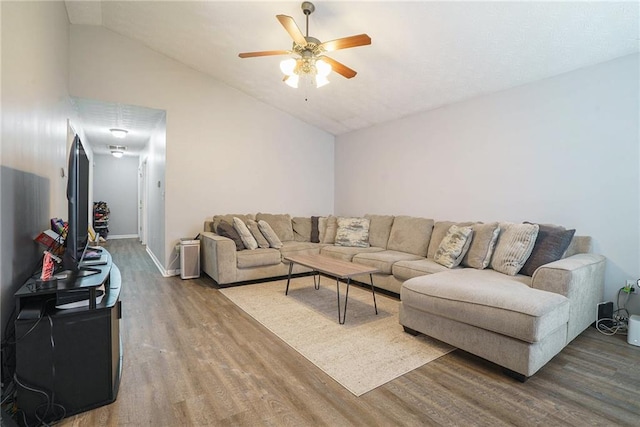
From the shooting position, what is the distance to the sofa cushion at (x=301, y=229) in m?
5.28

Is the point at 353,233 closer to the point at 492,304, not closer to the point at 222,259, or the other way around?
the point at 222,259

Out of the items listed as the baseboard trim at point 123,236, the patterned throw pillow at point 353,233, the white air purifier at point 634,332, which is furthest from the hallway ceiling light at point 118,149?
the white air purifier at point 634,332

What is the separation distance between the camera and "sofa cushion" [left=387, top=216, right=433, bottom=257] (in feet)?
13.3

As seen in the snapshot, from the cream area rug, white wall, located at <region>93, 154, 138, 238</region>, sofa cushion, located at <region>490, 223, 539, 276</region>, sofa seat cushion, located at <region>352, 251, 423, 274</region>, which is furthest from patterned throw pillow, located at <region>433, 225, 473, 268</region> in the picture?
white wall, located at <region>93, 154, 138, 238</region>

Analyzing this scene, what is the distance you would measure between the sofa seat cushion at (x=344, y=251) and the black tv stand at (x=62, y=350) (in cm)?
288

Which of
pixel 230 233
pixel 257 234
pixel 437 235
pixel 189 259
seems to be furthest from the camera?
pixel 257 234

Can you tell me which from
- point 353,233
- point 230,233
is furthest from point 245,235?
point 353,233

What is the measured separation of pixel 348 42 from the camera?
8.17 feet

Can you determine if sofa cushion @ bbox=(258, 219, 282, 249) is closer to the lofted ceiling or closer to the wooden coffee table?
the wooden coffee table

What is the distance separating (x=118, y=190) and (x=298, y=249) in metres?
7.29

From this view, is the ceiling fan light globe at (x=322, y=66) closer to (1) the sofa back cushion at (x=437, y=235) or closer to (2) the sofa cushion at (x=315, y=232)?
(1) the sofa back cushion at (x=437, y=235)

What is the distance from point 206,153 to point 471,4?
12.7 ft

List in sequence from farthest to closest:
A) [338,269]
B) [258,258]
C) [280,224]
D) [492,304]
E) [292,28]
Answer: [280,224]
[258,258]
[338,269]
[292,28]
[492,304]

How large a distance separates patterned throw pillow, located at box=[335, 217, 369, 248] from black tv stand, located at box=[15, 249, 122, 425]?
11.0ft
